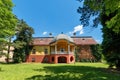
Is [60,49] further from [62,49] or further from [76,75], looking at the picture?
[76,75]

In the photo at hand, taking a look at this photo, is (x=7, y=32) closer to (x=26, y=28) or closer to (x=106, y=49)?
(x=106, y=49)

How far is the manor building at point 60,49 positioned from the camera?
171 ft

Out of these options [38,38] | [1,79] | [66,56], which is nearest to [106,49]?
[1,79]

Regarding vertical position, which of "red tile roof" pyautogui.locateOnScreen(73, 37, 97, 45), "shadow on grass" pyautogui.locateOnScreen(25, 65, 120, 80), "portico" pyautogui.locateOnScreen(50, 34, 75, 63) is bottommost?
"shadow on grass" pyautogui.locateOnScreen(25, 65, 120, 80)

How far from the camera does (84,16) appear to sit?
2880 centimetres

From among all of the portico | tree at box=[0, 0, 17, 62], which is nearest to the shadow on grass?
tree at box=[0, 0, 17, 62]

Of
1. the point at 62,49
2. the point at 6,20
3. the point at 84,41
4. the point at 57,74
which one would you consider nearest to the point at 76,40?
the point at 84,41

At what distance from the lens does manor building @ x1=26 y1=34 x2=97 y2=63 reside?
171 feet

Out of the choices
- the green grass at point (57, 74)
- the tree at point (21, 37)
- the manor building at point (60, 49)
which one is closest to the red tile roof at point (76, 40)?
the manor building at point (60, 49)

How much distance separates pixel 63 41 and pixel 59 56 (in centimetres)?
392

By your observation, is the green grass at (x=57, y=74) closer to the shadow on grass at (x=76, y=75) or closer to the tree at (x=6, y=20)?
the shadow on grass at (x=76, y=75)

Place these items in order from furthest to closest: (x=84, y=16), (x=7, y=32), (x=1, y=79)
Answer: (x=84, y=16), (x=7, y=32), (x=1, y=79)

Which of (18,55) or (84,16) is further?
(18,55)

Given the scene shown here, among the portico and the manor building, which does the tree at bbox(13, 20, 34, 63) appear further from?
the portico
